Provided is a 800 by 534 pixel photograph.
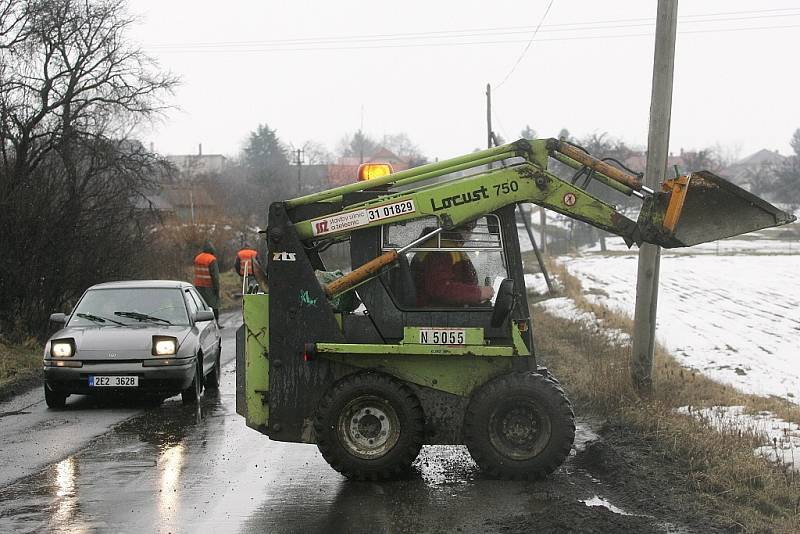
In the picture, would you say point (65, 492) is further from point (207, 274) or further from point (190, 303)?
point (207, 274)

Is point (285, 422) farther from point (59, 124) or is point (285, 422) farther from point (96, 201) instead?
point (59, 124)

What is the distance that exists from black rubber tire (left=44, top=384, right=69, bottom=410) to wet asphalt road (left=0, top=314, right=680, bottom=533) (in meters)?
1.18

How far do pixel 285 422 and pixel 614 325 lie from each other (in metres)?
11.9

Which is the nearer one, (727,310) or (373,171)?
(373,171)

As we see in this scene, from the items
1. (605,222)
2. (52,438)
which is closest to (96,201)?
(52,438)

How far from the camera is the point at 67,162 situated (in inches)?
888

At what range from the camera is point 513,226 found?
8.41 metres

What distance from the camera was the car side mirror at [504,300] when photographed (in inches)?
313

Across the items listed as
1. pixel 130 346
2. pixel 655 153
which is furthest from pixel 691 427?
pixel 130 346

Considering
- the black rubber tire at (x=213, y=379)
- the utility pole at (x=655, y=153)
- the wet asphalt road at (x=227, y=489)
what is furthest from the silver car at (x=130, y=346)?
the utility pole at (x=655, y=153)

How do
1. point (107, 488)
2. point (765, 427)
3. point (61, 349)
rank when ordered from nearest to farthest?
point (107, 488) < point (765, 427) < point (61, 349)

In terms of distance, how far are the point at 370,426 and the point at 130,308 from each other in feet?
19.1

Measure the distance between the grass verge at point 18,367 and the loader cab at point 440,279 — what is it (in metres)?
7.02

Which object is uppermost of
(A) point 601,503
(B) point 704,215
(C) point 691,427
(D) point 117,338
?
(B) point 704,215
